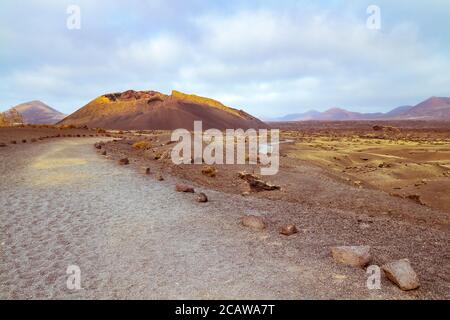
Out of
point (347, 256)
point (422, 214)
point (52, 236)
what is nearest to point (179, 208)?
point (52, 236)

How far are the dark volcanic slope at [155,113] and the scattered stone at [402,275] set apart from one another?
69.4 meters

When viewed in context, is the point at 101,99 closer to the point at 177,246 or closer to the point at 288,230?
the point at 288,230

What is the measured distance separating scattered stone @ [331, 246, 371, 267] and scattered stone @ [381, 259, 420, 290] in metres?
0.52

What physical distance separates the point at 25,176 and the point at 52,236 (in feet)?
21.7

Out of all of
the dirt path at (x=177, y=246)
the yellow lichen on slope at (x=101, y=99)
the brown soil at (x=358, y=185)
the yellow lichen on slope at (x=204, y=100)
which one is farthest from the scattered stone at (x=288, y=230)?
the yellow lichen on slope at (x=101, y=99)

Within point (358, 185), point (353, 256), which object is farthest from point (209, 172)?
point (353, 256)

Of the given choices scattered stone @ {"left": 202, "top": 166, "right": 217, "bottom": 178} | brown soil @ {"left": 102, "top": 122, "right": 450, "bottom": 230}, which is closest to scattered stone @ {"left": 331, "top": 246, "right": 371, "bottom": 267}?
brown soil @ {"left": 102, "top": 122, "right": 450, "bottom": 230}

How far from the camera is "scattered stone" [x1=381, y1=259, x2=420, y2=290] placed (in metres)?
5.38

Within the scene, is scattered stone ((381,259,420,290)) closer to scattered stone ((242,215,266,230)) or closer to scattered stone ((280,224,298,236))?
scattered stone ((280,224,298,236))

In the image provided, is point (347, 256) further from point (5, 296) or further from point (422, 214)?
point (422, 214)

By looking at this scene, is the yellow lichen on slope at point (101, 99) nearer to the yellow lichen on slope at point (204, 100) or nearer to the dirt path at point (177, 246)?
the yellow lichen on slope at point (204, 100)

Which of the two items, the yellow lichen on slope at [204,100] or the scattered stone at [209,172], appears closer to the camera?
the scattered stone at [209,172]

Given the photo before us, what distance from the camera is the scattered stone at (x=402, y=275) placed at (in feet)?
17.7

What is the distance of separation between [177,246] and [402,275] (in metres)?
3.93
